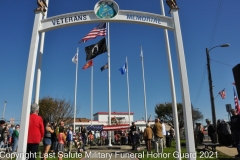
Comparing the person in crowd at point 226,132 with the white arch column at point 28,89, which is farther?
the person in crowd at point 226,132

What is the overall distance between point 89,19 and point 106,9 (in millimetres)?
581

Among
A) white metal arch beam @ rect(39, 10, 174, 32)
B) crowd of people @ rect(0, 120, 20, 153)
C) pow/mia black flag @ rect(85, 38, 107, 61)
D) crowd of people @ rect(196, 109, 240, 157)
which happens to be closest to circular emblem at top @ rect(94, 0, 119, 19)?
white metal arch beam @ rect(39, 10, 174, 32)

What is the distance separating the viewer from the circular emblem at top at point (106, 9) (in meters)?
6.29

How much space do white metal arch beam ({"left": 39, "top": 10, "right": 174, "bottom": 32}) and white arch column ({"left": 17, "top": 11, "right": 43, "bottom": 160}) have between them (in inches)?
7.9

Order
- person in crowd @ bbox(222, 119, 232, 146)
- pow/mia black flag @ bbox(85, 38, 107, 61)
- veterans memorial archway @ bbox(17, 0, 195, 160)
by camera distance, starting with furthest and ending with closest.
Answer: pow/mia black flag @ bbox(85, 38, 107, 61) < person in crowd @ bbox(222, 119, 232, 146) < veterans memorial archway @ bbox(17, 0, 195, 160)

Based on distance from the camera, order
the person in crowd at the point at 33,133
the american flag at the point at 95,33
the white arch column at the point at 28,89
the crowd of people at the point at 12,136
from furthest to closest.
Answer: the american flag at the point at 95,33 < the crowd of people at the point at 12,136 < the person in crowd at the point at 33,133 < the white arch column at the point at 28,89

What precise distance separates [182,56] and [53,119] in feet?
99.5

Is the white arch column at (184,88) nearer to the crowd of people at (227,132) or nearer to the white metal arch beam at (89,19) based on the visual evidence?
the white metal arch beam at (89,19)

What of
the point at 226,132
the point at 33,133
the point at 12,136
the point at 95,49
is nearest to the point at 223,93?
the point at 226,132

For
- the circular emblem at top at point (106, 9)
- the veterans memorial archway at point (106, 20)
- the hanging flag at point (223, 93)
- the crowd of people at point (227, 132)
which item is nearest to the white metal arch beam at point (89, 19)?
the veterans memorial archway at point (106, 20)

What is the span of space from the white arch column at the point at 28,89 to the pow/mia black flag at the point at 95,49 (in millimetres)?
8452

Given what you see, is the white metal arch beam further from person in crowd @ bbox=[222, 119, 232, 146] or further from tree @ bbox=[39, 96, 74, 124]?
tree @ bbox=[39, 96, 74, 124]

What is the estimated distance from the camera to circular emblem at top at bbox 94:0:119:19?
20.6 feet

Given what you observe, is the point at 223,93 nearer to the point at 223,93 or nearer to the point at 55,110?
the point at 223,93
